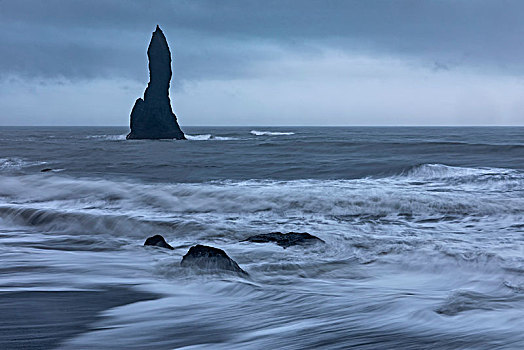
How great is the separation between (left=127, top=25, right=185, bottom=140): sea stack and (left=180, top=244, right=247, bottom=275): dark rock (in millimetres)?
63512

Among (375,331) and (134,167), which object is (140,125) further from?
(375,331)

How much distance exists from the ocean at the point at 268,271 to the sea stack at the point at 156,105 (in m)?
53.4

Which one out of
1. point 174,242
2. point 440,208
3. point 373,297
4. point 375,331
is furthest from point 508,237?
point 174,242

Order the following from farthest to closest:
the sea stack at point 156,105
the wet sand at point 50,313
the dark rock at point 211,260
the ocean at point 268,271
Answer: the sea stack at point 156,105, the dark rock at point 211,260, the ocean at point 268,271, the wet sand at point 50,313

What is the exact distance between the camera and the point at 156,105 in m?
69.0

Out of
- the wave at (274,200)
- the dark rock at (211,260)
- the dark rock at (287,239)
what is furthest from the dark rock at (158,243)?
the wave at (274,200)

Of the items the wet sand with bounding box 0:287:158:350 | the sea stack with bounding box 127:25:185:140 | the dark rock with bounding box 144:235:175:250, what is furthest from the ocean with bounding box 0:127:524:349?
the sea stack with bounding box 127:25:185:140

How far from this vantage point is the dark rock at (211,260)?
6.29 meters

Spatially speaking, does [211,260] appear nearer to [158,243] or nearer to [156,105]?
[158,243]

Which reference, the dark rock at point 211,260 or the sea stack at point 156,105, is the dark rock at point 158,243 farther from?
the sea stack at point 156,105

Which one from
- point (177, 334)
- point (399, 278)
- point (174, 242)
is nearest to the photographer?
point (177, 334)

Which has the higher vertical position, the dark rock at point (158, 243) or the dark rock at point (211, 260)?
the dark rock at point (211, 260)

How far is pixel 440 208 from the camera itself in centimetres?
1241

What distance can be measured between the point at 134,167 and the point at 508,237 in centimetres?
1931
